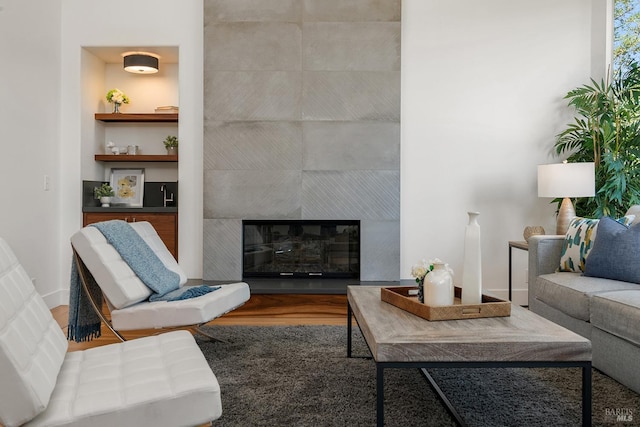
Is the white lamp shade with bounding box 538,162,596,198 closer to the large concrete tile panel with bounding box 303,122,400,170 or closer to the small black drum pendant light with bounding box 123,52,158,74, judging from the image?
the large concrete tile panel with bounding box 303,122,400,170

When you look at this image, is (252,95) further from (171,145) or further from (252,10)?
(171,145)

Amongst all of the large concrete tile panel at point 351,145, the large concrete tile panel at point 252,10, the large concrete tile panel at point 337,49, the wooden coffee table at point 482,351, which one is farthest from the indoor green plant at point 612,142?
the wooden coffee table at point 482,351

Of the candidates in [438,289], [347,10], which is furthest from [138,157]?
[438,289]

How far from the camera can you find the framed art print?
497 cm

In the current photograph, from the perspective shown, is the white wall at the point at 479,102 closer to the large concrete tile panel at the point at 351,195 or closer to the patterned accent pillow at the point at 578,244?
the large concrete tile panel at the point at 351,195

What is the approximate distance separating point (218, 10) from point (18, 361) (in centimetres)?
389

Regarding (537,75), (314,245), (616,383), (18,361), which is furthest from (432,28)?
(18,361)

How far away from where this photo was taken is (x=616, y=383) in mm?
2500

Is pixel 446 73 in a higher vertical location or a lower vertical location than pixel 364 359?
higher

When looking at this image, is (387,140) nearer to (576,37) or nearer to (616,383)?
(576,37)

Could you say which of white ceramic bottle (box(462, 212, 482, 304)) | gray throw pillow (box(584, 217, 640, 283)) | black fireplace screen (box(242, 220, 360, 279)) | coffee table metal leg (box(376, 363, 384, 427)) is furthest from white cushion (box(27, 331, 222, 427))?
black fireplace screen (box(242, 220, 360, 279))

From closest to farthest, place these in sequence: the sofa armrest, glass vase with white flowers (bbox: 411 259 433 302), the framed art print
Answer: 1. glass vase with white flowers (bbox: 411 259 433 302)
2. the sofa armrest
3. the framed art print

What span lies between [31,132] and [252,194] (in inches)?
71.6

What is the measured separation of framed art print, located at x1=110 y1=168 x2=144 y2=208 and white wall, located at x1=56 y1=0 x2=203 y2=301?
40 cm
